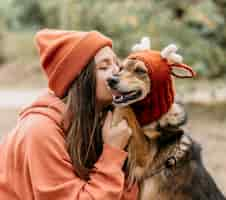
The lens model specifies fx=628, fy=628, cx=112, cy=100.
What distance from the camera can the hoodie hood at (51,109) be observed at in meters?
3.45

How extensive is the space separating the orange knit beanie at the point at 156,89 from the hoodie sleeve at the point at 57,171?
0.50 meters

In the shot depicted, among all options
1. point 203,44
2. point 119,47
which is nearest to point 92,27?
point 119,47

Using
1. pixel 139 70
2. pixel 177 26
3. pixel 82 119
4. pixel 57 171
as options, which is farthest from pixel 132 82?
pixel 177 26

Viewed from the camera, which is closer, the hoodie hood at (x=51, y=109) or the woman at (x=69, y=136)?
the woman at (x=69, y=136)

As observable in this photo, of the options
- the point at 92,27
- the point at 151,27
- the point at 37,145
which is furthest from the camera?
the point at 92,27

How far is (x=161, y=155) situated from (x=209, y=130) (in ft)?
19.3

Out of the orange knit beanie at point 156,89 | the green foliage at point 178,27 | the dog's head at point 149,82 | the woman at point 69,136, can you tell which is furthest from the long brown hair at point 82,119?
the green foliage at point 178,27

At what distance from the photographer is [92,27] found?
1240cm

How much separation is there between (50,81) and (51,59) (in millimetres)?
128

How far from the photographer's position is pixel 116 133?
354cm

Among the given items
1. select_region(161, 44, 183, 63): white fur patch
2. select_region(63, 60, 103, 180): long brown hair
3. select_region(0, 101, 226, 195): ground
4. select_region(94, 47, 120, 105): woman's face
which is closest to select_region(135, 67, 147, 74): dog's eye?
select_region(161, 44, 183, 63): white fur patch

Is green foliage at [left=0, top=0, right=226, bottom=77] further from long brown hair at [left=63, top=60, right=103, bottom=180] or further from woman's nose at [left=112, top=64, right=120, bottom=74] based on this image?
long brown hair at [left=63, top=60, right=103, bottom=180]

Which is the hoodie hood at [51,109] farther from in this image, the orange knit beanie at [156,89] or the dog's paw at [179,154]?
the dog's paw at [179,154]

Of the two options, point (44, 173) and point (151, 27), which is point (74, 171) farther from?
point (151, 27)
